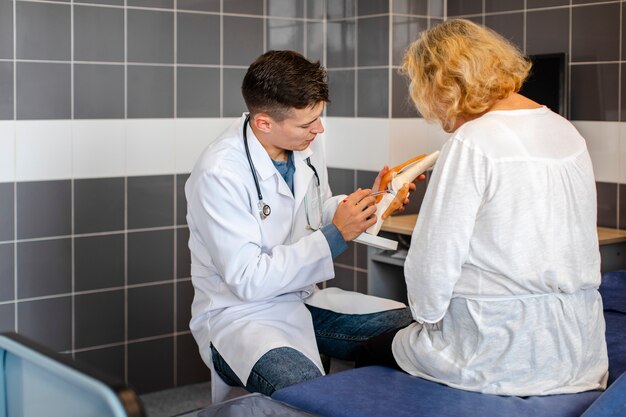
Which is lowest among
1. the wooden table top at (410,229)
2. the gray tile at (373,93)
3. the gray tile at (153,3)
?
the wooden table top at (410,229)

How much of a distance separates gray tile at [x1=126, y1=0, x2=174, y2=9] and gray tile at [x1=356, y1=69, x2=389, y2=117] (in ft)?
3.12

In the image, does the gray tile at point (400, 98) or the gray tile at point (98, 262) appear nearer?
the gray tile at point (98, 262)

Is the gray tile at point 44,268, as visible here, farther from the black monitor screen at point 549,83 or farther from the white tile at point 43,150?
the black monitor screen at point 549,83

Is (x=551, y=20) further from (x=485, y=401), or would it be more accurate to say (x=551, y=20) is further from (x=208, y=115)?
(x=485, y=401)

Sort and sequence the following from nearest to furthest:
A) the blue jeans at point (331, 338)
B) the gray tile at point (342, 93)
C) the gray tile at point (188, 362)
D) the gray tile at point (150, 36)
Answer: the blue jeans at point (331, 338) < the gray tile at point (150, 36) < the gray tile at point (188, 362) < the gray tile at point (342, 93)

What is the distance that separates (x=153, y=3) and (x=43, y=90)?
2.10 feet

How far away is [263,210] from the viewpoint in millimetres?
2562

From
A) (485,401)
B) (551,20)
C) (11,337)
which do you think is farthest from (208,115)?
(11,337)

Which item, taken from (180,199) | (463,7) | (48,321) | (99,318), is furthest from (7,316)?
(463,7)

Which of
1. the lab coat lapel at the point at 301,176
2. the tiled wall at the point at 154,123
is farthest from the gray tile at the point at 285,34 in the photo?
the lab coat lapel at the point at 301,176

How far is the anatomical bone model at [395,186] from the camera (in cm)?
265

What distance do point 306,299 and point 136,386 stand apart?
5.39 ft

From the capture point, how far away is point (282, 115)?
2541 millimetres

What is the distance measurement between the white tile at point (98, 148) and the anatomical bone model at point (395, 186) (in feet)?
5.14
